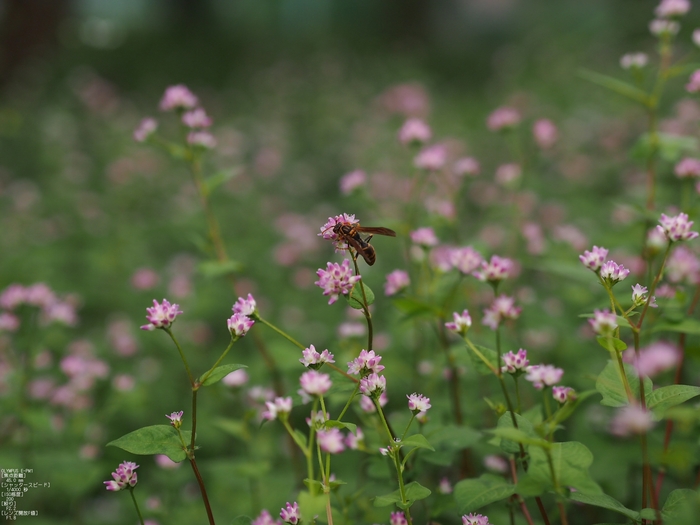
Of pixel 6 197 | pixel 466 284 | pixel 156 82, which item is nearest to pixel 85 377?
pixel 466 284

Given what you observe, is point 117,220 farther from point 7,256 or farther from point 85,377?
point 85,377

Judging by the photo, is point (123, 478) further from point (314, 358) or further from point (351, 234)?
point (351, 234)

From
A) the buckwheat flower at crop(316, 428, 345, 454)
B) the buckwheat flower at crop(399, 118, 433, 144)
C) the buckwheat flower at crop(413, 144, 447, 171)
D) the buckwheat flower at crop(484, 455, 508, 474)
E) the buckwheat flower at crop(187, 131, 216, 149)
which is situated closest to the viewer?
the buckwheat flower at crop(316, 428, 345, 454)

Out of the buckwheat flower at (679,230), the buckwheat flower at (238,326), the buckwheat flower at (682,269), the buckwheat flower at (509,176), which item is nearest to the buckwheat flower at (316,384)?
the buckwheat flower at (238,326)

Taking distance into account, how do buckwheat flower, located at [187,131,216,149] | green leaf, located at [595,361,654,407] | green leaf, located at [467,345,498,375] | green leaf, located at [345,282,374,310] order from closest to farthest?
1. green leaf, located at [595,361,654,407]
2. green leaf, located at [345,282,374,310]
3. green leaf, located at [467,345,498,375]
4. buckwheat flower, located at [187,131,216,149]

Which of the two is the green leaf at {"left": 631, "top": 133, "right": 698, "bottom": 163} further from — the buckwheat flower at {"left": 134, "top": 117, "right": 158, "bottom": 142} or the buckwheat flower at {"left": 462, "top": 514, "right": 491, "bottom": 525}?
the buckwheat flower at {"left": 134, "top": 117, "right": 158, "bottom": 142}

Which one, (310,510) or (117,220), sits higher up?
(117,220)

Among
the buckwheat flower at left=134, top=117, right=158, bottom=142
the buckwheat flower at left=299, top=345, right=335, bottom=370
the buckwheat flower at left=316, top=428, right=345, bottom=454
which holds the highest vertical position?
the buckwheat flower at left=134, top=117, right=158, bottom=142

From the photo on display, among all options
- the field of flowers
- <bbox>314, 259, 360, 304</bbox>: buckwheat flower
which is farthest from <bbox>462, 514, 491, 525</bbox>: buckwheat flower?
<bbox>314, 259, 360, 304</bbox>: buckwheat flower
